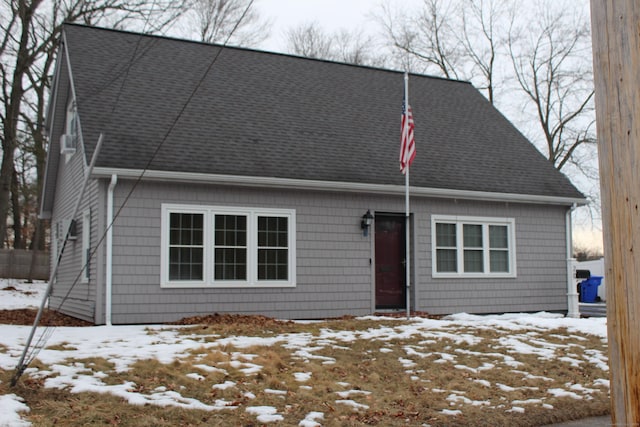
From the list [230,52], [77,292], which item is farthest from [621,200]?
[230,52]

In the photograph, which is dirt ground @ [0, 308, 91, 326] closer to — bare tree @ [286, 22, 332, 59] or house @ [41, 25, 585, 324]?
house @ [41, 25, 585, 324]

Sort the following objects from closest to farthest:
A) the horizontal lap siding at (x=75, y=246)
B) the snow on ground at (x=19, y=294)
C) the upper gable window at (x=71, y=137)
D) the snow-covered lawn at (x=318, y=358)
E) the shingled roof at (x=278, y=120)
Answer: the snow-covered lawn at (x=318, y=358) < the horizontal lap siding at (x=75, y=246) < the shingled roof at (x=278, y=120) < the upper gable window at (x=71, y=137) < the snow on ground at (x=19, y=294)

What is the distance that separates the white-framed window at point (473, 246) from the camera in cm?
1487

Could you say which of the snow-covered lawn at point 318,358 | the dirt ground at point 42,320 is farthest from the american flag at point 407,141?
the dirt ground at point 42,320

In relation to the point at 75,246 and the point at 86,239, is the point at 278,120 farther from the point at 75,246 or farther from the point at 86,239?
the point at 75,246

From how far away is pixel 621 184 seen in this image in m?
1.97

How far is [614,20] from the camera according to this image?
201cm

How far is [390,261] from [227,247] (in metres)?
3.67

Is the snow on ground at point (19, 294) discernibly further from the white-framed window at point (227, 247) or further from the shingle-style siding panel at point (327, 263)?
the white-framed window at point (227, 247)

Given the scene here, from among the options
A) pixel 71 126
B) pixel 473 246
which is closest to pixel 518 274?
pixel 473 246

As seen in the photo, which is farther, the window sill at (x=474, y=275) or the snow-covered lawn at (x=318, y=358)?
the window sill at (x=474, y=275)

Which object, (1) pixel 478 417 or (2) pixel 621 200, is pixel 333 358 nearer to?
(1) pixel 478 417

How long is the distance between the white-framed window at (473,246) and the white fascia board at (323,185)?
0.55 m

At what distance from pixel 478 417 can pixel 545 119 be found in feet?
96.7
